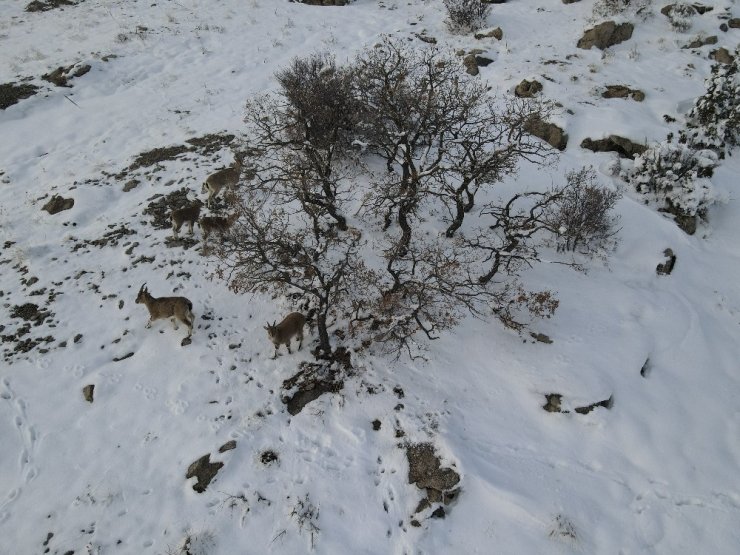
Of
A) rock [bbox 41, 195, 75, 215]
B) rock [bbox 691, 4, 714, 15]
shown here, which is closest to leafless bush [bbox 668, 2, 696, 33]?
rock [bbox 691, 4, 714, 15]

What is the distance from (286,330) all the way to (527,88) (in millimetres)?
13329

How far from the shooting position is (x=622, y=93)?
1639 centimetres

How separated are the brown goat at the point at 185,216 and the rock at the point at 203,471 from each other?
20.7 feet

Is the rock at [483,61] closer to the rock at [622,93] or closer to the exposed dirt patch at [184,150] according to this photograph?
the rock at [622,93]

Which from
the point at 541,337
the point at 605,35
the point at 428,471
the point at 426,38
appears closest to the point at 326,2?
the point at 426,38

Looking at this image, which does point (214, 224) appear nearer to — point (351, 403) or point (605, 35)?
point (351, 403)

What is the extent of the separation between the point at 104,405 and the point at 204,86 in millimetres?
14515

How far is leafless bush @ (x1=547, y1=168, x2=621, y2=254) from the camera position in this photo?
461 inches

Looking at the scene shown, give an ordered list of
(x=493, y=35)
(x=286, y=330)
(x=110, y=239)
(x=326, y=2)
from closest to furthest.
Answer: (x=286, y=330), (x=110, y=239), (x=493, y=35), (x=326, y=2)

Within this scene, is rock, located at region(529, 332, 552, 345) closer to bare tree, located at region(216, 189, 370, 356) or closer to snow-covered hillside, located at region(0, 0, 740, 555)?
snow-covered hillside, located at region(0, 0, 740, 555)

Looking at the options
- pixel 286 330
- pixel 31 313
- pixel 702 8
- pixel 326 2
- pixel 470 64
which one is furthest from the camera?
pixel 326 2

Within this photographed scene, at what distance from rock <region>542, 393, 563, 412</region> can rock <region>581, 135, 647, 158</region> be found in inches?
373

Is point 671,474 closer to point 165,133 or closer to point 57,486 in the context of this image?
point 57,486

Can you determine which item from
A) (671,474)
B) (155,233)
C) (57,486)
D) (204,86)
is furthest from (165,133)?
(671,474)
